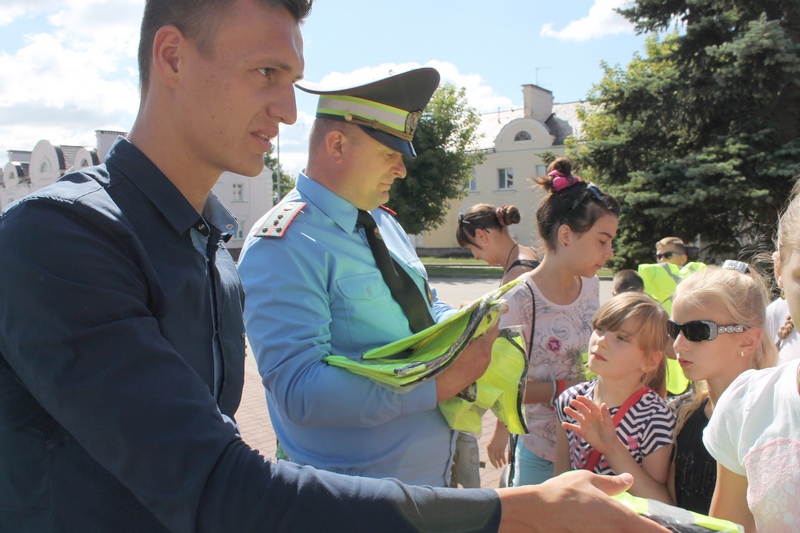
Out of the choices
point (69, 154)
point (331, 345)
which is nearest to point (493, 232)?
point (331, 345)

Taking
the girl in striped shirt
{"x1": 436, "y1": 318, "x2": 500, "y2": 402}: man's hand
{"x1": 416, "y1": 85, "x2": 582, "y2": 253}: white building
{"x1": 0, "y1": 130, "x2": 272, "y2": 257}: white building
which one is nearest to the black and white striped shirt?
the girl in striped shirt

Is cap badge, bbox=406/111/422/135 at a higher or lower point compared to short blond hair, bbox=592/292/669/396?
higher

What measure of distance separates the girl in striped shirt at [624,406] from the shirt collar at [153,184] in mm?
1728

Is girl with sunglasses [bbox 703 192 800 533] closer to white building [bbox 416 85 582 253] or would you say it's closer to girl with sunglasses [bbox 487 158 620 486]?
girl with sunglasses [bbox 487 158 620 486]

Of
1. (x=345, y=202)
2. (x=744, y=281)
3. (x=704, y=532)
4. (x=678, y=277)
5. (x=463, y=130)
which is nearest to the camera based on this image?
(x=704, y=532)

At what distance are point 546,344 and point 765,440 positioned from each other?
154 centimetres

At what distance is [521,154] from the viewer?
129 feet

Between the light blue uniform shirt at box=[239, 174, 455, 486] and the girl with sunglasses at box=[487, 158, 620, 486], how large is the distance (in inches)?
39.3

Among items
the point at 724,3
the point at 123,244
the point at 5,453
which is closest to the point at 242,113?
the point at 123,244

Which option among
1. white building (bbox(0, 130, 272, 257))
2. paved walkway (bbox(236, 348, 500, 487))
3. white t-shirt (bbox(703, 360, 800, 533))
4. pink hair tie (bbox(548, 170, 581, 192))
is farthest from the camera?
white building (bbox(0, 130, 272, 257))

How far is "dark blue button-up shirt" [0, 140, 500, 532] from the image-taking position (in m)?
0.95

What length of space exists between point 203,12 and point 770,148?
51.0 ft

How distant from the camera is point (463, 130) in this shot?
104ft

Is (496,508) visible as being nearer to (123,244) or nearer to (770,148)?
(123,244)
